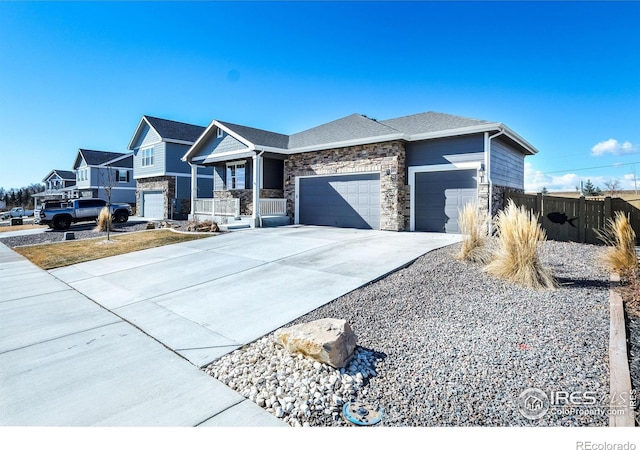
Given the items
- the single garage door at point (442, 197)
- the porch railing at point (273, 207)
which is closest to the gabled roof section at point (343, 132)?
the single garage door at point (442, 197)

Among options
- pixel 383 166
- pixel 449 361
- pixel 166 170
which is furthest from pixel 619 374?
pixel 166 170

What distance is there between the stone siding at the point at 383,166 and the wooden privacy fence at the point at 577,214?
4.21 meters

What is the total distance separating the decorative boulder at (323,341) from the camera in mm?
3012

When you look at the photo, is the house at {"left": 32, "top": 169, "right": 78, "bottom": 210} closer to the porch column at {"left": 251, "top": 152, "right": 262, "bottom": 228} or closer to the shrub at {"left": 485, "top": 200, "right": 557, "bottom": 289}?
the porch column at {"left": 251, "top": 152, "right": 262, "bottom": 228}

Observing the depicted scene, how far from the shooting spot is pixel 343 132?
1434 cm

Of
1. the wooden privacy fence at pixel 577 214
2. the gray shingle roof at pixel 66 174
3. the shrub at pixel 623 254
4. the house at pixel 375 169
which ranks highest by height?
the gray shingle roof at pixel 66 174

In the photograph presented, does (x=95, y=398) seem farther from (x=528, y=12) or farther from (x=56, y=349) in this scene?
(x=528, y=12)

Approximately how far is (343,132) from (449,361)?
41.1ft

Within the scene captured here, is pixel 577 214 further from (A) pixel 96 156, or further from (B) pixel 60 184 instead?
(B) pixel 60 184

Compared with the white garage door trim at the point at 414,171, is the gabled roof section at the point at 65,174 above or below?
above

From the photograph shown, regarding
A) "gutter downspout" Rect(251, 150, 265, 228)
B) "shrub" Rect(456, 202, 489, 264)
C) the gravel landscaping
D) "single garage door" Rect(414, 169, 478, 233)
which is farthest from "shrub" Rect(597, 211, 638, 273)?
"gutter downspout" Rect(251, 150, 265, 228)

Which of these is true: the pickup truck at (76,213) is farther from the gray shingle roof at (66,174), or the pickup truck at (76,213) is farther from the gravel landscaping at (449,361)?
the gray shingle roof at (66,174)

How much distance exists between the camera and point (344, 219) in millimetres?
13906

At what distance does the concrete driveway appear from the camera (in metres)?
4.22
